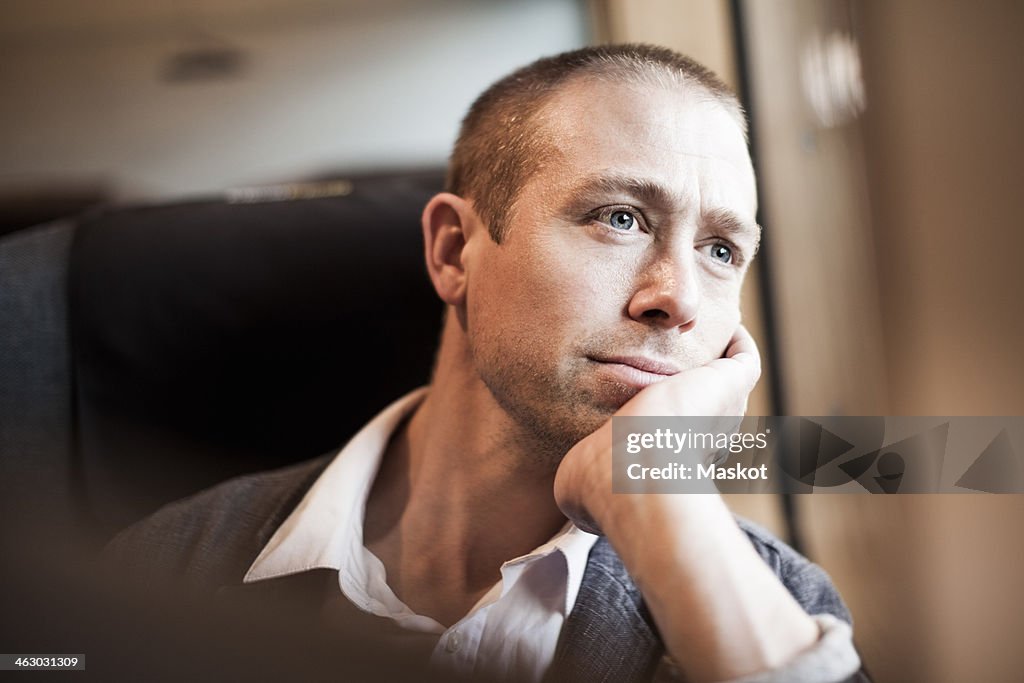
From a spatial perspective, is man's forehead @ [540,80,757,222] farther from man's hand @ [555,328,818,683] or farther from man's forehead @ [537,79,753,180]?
man's hand @ [555,328,818,683]

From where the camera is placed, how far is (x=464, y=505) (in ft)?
2.51

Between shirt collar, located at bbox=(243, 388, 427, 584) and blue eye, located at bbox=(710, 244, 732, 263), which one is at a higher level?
blue eye, located at bbox=(710, 244, 732, 263)

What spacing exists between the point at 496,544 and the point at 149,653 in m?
0.39

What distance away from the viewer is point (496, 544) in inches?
29.7

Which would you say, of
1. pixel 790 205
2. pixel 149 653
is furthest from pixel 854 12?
pixel 149 653

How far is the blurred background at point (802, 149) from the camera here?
73 cm

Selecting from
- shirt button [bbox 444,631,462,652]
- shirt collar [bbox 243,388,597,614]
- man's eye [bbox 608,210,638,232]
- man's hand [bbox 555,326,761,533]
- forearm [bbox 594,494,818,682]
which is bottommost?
shirt button [bbox 444,631,462,652]

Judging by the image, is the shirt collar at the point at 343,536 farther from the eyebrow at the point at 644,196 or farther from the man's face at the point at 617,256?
the eyebrow at the point at 644,196

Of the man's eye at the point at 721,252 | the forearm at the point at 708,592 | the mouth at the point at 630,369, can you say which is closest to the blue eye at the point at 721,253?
the man's eye at the point at 721,252

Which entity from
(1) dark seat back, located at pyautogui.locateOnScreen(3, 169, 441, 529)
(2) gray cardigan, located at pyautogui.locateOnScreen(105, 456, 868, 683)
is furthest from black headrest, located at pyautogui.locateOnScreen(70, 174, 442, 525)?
(2) gray cardigan, located at pyautogui.locateOnScreen(105, 456, 868, 683)

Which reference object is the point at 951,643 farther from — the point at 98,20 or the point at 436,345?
the point at 98,20

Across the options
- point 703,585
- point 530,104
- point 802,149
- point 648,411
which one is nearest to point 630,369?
point 648,411

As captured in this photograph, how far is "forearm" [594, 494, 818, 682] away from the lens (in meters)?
0.51

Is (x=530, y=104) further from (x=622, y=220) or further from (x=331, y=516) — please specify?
(x=331, y=516)
